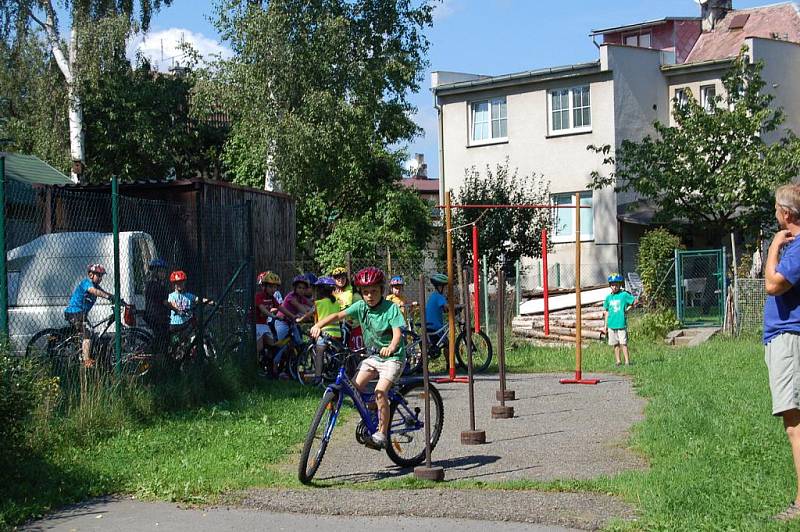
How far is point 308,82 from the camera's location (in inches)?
1038

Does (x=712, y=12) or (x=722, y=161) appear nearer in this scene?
(x=722, y=161)

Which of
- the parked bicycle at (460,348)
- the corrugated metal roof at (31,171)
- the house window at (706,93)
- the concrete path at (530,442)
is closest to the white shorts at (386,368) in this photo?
the concrete path at (530,442)

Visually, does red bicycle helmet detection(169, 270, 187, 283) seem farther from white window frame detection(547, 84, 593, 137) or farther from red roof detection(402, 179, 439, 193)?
red roof detection(402, 179, 439, 193)

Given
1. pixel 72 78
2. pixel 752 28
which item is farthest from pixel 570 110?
pixel 72 78

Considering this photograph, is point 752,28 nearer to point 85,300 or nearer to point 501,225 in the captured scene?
point 501,225

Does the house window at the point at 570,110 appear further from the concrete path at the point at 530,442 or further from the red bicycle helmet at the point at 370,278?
the red bicycle helmet at the point at 370,278

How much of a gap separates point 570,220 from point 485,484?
26.2 meters

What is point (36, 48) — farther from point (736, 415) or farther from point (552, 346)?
point (736, 415)

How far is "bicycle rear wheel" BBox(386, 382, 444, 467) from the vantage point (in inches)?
334

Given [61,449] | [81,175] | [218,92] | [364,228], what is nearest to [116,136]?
[81,175]

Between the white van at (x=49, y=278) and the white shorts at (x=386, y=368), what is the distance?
12.9ft

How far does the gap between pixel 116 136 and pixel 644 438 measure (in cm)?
2570

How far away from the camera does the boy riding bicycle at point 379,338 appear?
824 centimetres

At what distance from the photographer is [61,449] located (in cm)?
870
